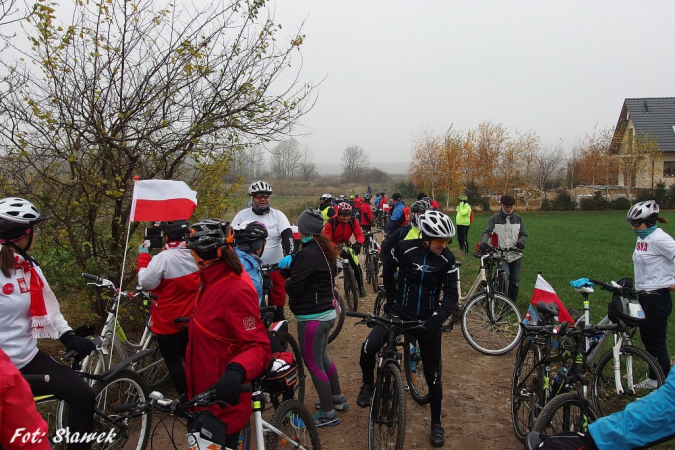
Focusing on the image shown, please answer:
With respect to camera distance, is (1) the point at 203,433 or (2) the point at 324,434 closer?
(1) the point at 203,433

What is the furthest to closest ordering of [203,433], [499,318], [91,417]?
[499,318]
[91,417]
[203,433]

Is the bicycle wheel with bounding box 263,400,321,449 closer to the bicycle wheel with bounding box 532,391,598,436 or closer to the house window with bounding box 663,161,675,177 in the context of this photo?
the bicycle wheel with bounding box 532,391,598,436

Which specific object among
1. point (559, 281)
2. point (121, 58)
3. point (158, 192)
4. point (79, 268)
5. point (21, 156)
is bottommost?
point (559, 281)

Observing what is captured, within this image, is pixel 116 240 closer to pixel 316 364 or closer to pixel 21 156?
pixel 21 156

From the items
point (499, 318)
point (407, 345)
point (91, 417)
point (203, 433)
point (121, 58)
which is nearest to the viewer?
point (203, 433)

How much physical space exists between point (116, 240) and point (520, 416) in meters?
5.26

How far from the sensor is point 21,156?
5371mm

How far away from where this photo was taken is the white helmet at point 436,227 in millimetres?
4129

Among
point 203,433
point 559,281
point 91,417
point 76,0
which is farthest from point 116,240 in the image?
point 559,281

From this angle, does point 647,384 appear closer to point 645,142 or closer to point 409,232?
point 409,232

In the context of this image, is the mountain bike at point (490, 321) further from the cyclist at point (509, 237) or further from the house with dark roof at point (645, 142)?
the house with dark roof at point (645, 142)

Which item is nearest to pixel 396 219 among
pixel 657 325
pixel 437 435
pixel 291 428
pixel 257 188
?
pixel 257 188

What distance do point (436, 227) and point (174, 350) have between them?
2679 mm

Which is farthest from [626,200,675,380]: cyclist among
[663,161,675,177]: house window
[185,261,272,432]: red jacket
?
[663,161,675,177]: house window
